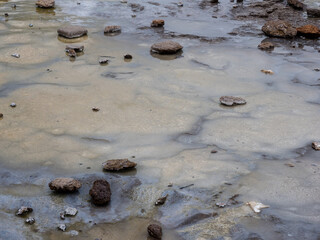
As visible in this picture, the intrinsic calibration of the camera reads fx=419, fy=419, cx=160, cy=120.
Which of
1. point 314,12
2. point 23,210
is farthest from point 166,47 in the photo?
point 23,210

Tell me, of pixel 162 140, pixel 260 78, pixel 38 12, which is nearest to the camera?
pixel 162 140

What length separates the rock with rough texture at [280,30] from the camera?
5828 mm

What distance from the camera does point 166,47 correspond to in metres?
5.14

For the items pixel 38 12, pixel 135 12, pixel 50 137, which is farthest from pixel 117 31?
pixel 50 137

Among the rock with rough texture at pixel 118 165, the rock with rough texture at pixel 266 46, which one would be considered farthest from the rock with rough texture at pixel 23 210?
the rock with rough texture at pixel 266 46

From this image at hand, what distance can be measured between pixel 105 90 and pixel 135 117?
0.64 metres

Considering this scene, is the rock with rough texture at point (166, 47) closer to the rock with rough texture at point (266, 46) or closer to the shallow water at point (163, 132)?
the shallow water at point (163, 132)

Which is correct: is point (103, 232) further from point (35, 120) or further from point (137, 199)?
point (35, 120)

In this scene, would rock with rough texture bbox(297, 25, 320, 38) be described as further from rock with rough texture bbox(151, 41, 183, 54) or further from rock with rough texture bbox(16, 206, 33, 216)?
rock with rough texture bbox(16, 206, 33, 216)

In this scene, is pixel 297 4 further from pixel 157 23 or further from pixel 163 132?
pixel 163 132

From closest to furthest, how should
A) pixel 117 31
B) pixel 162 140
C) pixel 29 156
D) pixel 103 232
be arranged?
pixel 103 232 < pixel 29 156 < pixel 162 140 < pixel 117 31

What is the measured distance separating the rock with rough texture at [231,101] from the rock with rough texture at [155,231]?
1864 mm

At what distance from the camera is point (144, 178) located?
9.64 feet

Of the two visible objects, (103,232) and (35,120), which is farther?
(35,120)
